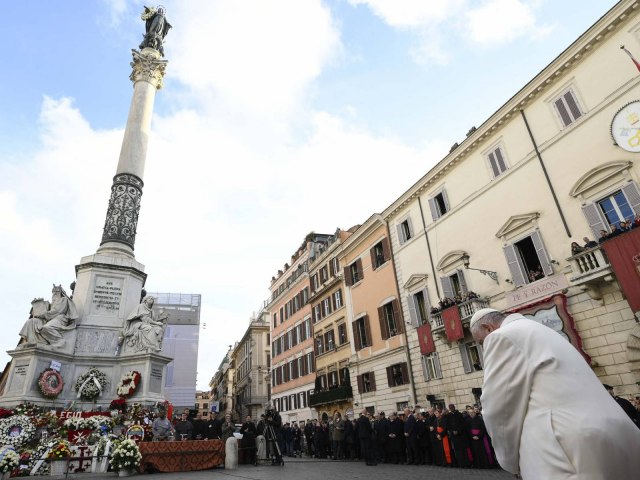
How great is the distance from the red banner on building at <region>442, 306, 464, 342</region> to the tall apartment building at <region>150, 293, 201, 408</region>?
34.3 meters

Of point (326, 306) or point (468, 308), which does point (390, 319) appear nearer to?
point (468, 308)

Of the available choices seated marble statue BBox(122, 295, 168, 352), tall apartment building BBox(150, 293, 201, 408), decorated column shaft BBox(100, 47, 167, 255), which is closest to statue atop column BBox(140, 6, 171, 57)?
decorated column shaft BBox(100, 47, 167, 255)

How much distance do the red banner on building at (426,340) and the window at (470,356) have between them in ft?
5.95

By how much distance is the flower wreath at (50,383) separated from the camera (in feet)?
40.2

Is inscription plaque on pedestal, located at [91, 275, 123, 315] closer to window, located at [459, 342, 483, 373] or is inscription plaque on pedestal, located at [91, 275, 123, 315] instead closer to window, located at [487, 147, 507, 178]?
window, located at [459, 342, 483, 373]

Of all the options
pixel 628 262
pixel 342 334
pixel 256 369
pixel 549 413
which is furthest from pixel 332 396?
pixel 549 413

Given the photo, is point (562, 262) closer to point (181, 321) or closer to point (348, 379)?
point (348, 379)

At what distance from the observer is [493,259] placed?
17.3m

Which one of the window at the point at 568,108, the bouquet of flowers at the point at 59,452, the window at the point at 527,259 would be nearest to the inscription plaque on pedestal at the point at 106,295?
the bouquet of flowers at the point at 59,452

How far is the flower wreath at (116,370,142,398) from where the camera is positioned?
42.8 ft

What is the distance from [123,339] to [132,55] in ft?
48.2

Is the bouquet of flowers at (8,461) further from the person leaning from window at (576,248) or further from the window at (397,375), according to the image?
the window at (397,375)

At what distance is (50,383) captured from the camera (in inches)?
489

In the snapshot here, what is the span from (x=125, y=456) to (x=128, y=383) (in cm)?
429
